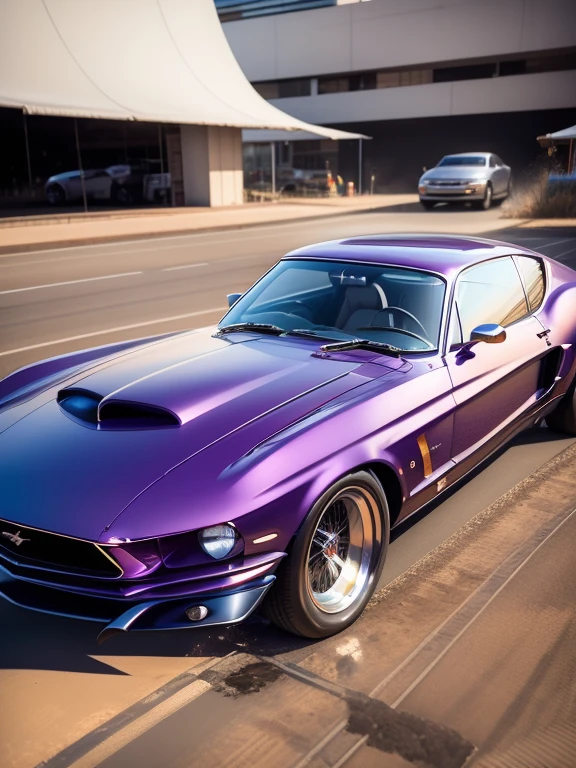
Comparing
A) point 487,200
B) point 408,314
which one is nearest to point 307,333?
point 408,314

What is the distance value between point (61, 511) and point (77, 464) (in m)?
0.26

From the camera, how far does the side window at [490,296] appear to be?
4355mm

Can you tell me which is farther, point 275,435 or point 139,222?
point 139,222

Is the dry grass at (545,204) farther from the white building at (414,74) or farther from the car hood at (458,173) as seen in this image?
the white building at (414,74)

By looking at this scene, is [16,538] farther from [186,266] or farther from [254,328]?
[186,266]

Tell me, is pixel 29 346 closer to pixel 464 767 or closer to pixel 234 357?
pixel 234 357

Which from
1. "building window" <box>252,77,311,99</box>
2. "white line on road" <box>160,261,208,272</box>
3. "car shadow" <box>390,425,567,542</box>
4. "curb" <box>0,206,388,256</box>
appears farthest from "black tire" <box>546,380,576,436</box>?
"building window" <box>252,77,311,99</box>

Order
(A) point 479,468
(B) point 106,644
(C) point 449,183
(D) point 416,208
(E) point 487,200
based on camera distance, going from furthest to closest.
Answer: (D) point 416,208 → (E) point 487,200 → (C) point 449,183 → (A) point 479,468 → (B) point 106,644

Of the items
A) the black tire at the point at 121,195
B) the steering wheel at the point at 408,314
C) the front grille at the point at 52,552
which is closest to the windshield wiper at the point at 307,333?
the steering wheel at the point at 408,314

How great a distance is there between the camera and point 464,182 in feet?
95.0

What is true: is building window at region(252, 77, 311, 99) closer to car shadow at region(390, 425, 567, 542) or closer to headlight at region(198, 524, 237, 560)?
car shadow at region(390, 425, 567, 542)

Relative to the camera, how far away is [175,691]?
2.92 meters

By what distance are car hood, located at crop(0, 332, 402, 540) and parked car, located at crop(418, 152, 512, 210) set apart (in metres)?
26.5

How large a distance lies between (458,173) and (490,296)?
2626cm
